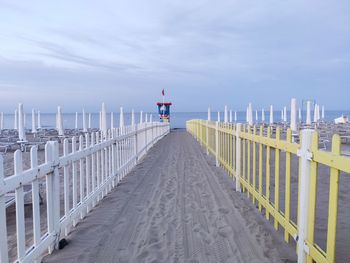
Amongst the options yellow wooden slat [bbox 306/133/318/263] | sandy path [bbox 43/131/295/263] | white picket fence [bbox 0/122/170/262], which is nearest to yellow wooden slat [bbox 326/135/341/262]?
yellow wooden slat [bbox 306/133/318/263]

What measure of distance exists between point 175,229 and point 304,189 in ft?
5.91

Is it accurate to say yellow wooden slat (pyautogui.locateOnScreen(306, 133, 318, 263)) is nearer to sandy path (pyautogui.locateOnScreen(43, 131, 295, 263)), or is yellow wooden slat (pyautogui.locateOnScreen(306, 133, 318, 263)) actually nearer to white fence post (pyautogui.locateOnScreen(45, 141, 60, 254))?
sandy path (pyautogui.locateOnScreen(43, 131, 295, 263))

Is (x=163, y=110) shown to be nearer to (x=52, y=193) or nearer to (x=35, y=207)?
(x=52, y=193)

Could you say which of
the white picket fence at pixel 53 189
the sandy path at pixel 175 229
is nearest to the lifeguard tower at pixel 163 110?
the white picket fence at pixel 53 189

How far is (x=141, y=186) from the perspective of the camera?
675cm

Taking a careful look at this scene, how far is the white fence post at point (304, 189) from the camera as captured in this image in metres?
2.98

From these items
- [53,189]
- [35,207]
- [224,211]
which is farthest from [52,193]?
[224,211]

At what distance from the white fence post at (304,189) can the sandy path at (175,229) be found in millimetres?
337

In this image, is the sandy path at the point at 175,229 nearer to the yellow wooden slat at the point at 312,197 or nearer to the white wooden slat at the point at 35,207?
the white wooden slat at the point at 35,207

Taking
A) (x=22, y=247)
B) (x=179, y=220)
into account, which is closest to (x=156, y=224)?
(x=179, y=220)

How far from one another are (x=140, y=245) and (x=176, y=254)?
0.46 metres

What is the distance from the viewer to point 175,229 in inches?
165

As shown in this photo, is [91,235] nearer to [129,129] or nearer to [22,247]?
[22,247]

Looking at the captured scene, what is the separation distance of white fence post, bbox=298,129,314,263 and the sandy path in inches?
13.3
